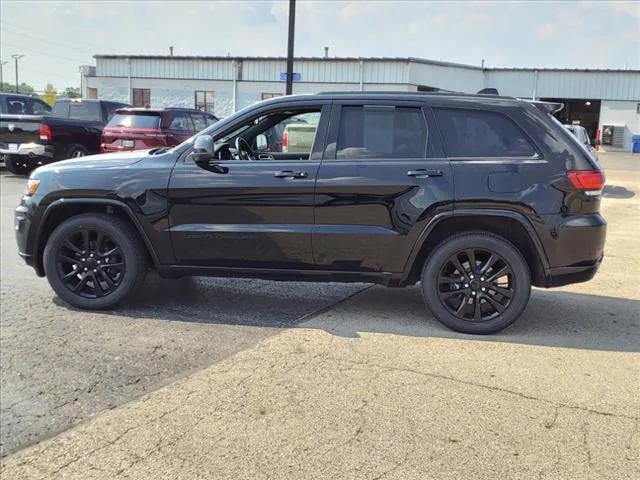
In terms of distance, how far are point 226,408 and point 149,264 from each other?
220cm

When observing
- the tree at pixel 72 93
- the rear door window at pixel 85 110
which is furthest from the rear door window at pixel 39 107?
the tree at pixel 72 93

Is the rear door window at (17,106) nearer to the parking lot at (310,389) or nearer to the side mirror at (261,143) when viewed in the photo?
the parking lot at (310,389)

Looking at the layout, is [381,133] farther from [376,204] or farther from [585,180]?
[585,180]

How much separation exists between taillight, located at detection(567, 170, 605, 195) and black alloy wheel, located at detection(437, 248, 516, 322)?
0.78 meters

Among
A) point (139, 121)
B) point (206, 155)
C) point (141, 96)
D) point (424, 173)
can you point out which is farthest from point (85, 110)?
point (141, 96)

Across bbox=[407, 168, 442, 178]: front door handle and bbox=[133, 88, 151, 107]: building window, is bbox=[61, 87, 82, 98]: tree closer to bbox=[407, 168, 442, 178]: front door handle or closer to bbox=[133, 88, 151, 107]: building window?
bbox=[133, 88, 151, 107]: building window

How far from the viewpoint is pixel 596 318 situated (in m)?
5.17

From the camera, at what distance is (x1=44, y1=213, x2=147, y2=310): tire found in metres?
4.99

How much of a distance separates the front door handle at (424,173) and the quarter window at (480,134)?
0.64 feet

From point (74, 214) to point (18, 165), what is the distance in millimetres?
11559

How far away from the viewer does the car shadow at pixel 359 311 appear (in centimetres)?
467

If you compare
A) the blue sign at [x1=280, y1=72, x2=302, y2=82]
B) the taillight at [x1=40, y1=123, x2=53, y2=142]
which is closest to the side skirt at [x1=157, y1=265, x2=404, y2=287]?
the taillight at [x1=40, y1=123, x2=53, y2=142]

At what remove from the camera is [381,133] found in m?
4.77

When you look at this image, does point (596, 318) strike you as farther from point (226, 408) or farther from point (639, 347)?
point (226, 408)
